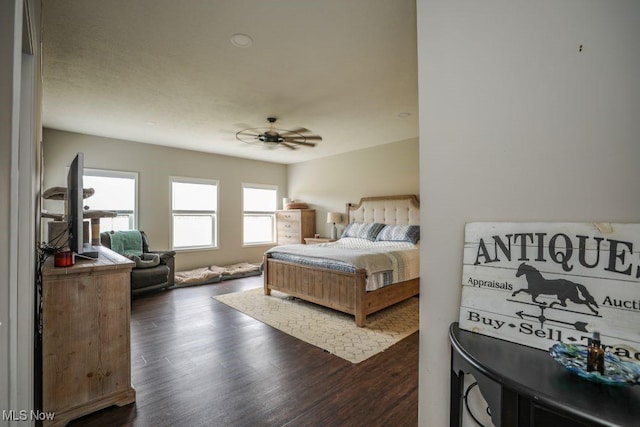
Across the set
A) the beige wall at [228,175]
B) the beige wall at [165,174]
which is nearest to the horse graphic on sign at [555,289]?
the beige wall at [228,175]

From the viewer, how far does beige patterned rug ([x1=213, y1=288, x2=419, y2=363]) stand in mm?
2779

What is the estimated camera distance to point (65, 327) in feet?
5.67

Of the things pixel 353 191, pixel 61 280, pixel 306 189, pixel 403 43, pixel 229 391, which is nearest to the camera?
pixel 61 280

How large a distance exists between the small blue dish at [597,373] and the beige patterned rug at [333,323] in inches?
77.1

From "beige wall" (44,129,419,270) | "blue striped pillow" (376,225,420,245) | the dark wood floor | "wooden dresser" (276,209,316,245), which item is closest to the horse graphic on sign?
the dark wood floor

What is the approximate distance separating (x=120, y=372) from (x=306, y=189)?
5.68 m

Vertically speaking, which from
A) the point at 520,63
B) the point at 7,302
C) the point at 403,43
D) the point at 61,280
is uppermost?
the point at 403,43

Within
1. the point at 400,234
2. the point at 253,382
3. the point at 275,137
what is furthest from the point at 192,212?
the point at 253,382

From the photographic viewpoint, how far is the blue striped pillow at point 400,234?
187 inches

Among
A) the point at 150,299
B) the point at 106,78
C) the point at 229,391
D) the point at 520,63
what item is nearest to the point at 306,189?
the point at 150,299

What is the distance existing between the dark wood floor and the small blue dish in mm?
1325

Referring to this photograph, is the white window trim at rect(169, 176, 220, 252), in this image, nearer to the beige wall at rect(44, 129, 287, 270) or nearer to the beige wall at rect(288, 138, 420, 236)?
the beige wall at rect(44, 129, 287, 270)

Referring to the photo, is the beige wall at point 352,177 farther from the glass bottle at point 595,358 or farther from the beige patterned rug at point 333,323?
the glass bottle at point 595,358

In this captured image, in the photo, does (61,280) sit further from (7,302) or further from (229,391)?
(229,391)
